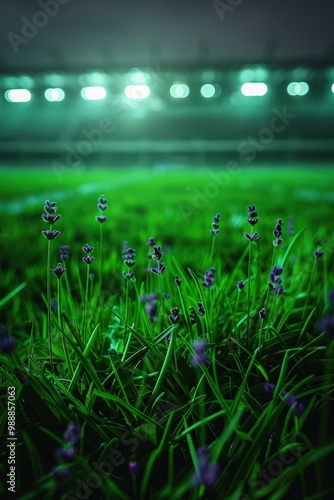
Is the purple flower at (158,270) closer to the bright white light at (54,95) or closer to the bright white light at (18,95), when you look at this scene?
the bright white light at (18,95)

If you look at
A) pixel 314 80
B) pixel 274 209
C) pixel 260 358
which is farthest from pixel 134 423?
pixel 314 80

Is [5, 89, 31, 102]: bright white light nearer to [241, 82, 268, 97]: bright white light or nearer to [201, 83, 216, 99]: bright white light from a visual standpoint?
[201, 83, 216, 99]: bright white light

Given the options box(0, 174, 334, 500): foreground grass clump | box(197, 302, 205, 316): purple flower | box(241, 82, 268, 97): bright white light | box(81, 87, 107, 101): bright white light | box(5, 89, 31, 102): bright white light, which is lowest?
box(0, 174, 334, 500): foreground grass clump

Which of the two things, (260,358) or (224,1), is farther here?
(224,1)

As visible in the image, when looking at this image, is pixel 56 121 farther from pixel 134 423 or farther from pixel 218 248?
pixel 134 423

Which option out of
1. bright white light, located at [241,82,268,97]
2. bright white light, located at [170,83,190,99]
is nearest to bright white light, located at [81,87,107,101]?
bright white light, located at [170,83,190,99]

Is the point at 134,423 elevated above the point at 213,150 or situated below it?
below
